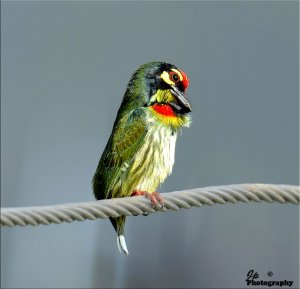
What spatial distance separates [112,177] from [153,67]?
87cm

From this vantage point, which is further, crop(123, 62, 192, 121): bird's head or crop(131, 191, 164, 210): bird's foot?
crop(123, 62, 192, 121): bird's head

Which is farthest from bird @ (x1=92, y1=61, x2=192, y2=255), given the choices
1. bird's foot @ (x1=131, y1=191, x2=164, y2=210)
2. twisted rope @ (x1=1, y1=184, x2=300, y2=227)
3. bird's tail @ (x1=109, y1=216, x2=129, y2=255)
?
twisted rope @ (x1=1, y1=184, x2=300, y2=227)

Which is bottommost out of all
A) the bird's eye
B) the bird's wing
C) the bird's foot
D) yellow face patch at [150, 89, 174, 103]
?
the bird's foot

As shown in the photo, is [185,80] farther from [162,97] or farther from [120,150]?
[120,150]

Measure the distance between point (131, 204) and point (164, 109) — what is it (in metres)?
1.37

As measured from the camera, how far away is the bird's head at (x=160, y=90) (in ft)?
17.5

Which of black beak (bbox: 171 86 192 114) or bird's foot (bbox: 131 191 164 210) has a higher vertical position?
black beak (bbox: 171 86 192 114)

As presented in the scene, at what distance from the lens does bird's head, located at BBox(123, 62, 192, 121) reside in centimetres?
534

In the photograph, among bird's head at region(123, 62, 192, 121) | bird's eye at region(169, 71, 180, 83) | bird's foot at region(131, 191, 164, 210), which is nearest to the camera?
bird's foot at region(131, 191, 164, 210)

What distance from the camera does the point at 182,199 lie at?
13.1 feet

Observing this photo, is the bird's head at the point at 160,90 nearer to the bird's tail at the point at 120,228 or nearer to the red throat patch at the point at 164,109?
the red throat patch at the point at 164,109

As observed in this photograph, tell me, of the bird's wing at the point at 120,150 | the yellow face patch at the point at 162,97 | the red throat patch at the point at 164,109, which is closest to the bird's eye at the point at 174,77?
the yellow face patch at the point at 162,97

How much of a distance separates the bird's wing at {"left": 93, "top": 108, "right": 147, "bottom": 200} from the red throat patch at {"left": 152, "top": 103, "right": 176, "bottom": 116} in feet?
0.34

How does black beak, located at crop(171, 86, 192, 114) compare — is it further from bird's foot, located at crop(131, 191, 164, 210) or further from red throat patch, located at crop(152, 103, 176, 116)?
bird's foot, located at crop(131, 191, 164, 210)
